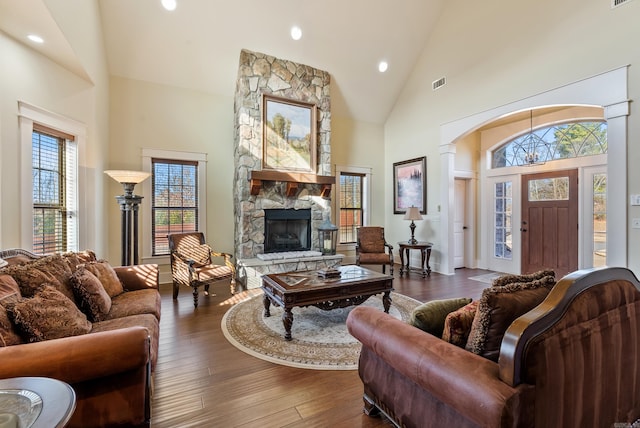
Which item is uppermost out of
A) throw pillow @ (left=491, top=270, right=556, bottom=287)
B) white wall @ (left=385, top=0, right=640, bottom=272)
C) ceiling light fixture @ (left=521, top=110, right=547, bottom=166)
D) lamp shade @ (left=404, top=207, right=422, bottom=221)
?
white wall @ (left=385, top=0, right=640, bottom=272)

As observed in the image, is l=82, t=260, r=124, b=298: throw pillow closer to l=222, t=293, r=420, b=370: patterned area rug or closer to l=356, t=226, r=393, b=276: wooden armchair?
l=222, t=293, r=420, b=370: patterned area rug

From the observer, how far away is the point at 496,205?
605 centimetres

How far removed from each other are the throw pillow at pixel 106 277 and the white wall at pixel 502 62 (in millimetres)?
5206

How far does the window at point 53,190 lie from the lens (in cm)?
309

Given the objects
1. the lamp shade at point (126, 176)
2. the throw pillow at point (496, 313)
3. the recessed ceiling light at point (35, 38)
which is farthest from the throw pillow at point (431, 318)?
the recessed ceiling light at point (35, 38)

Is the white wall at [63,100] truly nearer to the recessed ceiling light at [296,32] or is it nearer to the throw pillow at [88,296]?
the throw pillow at [88,296]

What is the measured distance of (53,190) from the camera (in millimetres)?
3326

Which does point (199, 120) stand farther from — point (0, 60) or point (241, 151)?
point (0, 60)

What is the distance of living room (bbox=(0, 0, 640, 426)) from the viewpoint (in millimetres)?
2949

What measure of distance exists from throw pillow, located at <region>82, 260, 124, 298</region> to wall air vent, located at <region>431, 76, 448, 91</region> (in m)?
5.99

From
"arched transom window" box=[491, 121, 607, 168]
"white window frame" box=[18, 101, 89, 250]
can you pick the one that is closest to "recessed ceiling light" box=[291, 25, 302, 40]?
"white window frame" box=[18, 101, 89, 250]

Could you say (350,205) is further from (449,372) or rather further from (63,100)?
(449,372)

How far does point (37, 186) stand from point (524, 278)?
4377mm

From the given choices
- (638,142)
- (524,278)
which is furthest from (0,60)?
(638,142)
